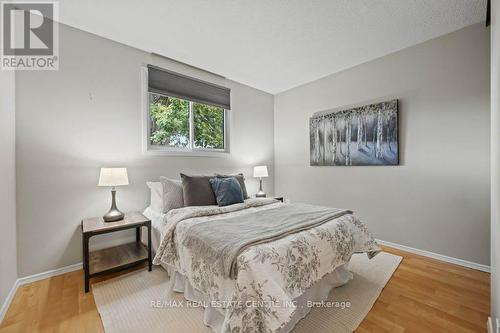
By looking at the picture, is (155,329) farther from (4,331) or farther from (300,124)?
(300,124)

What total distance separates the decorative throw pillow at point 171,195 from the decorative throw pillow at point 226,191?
41cm

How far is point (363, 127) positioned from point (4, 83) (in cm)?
395

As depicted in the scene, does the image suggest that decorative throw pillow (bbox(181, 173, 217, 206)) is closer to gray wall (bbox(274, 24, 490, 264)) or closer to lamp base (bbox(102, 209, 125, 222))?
lamp base (bbox(102, 209, 125, 222))

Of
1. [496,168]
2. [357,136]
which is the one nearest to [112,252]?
[496,168]

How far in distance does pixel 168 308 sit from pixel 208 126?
2.62m

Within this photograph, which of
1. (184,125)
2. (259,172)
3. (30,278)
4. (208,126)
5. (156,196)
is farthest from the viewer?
(259,172)

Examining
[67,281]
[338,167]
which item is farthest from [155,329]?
[338,167]

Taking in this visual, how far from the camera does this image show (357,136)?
3.15 meters

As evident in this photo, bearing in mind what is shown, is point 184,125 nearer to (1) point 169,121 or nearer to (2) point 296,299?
(1) point 169,121

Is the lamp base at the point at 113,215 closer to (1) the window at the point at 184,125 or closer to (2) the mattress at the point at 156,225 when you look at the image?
(2) the mattress at the point at 156,225

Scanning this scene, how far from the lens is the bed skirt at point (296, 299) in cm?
149

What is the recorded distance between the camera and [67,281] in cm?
209

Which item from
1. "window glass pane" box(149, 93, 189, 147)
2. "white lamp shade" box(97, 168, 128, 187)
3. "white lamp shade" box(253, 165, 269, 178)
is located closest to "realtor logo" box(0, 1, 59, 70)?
"window glass pane" box(149, 93, 189, 147)

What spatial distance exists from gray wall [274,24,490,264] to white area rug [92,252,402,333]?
0.90 m
